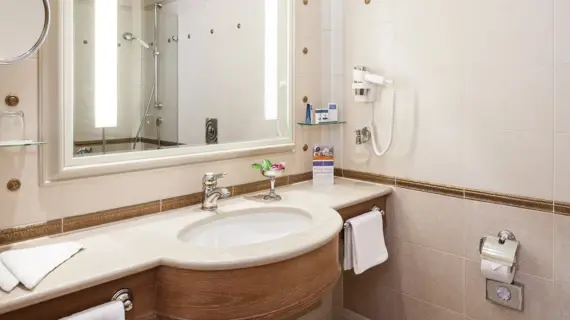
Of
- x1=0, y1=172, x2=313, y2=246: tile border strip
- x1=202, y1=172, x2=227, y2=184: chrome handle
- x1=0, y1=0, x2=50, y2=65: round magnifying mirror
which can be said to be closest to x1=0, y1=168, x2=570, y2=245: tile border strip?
x1=0, y1=172, x2=313, y2=246: tile border strip

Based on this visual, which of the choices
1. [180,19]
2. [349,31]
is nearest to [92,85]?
[180,19]

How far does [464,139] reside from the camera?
1.67m

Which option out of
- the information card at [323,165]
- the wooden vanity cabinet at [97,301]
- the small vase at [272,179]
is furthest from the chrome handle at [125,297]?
the information card at [323,165]

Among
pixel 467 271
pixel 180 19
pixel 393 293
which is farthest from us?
pixel 393 293

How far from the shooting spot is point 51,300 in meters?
0.94

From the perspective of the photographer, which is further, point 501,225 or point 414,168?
point 414,168

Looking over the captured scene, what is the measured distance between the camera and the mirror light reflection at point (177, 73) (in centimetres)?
143

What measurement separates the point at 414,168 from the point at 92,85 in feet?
4.31

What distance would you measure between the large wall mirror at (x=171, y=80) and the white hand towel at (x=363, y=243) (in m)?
0.50

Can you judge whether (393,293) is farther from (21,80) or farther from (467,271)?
(21,80)

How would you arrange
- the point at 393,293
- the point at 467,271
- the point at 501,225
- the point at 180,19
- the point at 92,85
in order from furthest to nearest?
the point at 393,293, the point at 180,19, the point at 467,271, the point at 501,225, the point at 92,85

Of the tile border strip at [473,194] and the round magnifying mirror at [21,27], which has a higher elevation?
the round magnifying mirror at [21,27]

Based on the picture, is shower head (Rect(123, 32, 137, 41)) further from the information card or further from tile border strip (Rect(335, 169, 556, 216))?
tile border strip (Rect(335, 169, 556, 216))

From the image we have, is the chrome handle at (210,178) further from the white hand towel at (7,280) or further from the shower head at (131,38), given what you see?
the white hand towel at (7,280)
